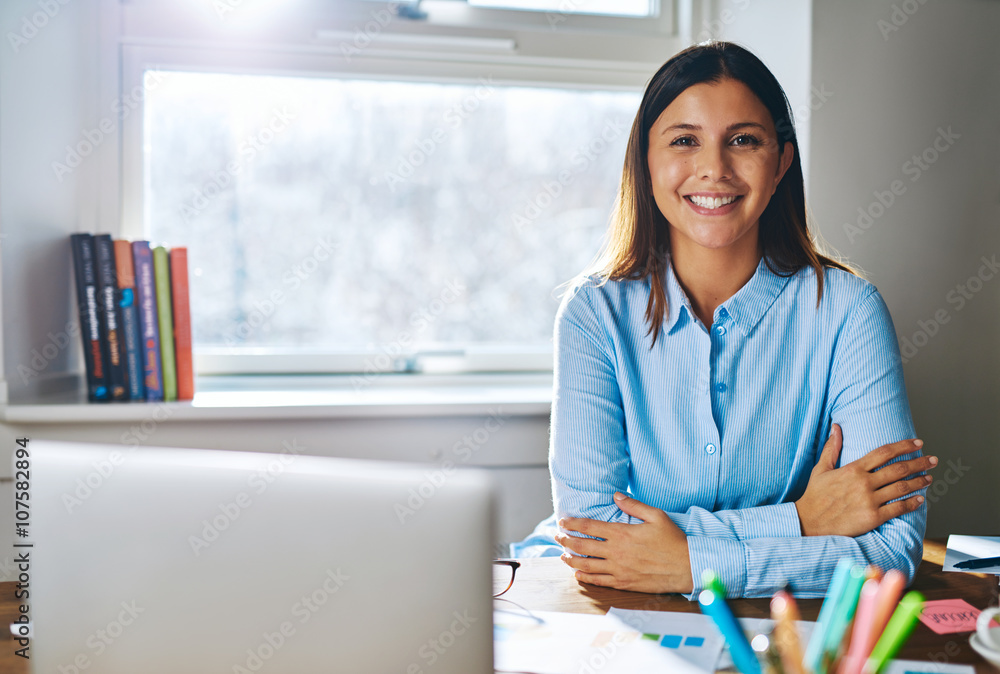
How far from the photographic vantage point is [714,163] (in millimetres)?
1339

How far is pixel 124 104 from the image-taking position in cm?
206

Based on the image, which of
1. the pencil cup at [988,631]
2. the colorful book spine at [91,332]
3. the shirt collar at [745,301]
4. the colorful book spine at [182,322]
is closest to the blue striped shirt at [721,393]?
the shirt collar at [745,301]

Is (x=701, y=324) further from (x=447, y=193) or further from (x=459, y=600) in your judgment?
(x=447, y=193)

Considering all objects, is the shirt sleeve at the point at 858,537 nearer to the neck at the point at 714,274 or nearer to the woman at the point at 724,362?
the woman at the point at 724,362

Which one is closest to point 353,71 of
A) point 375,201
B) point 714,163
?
point 375,201

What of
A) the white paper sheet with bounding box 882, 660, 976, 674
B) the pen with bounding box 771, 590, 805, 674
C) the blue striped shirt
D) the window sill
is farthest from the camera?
the window sill

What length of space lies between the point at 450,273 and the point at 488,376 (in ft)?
1.01

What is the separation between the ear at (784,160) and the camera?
1423 mm

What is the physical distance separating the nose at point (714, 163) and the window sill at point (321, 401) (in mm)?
735

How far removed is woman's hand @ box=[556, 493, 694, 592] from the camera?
1014 millimetres

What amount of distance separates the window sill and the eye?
0.77 m

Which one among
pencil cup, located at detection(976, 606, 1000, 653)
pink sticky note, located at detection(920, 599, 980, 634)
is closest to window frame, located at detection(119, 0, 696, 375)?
pink sticky note, located at detection(920, 599, 980, 634)

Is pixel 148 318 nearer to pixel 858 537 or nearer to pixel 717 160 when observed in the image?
pixel 717 160

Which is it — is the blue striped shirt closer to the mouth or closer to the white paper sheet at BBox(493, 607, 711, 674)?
the mouth
